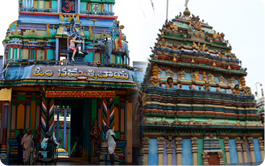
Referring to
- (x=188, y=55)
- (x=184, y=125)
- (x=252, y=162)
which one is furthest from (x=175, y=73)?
(x=252, y=162)

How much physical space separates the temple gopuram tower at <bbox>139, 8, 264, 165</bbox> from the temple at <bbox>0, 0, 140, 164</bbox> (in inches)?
75.0

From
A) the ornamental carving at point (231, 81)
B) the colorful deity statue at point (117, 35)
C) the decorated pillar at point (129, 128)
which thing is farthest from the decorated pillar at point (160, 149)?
the colorful deity statue at point (117, 35)

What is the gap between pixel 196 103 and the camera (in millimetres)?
11242

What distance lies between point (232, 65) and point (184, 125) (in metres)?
3.58

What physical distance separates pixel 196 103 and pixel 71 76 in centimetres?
439

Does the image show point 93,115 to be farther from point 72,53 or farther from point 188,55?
point 188,55

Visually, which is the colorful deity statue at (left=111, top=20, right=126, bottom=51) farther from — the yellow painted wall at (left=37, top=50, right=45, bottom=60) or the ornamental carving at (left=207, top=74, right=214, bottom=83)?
the ornamental carving at (left=207, top=74, right=214, bottom=83)

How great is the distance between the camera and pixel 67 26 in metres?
14.5

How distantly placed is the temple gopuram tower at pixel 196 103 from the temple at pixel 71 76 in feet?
6.25

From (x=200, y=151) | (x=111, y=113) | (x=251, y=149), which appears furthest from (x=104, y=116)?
(x=251, y=149)

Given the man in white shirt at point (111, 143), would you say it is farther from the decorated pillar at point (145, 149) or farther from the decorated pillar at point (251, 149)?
the decorated pillar at point (251, 149)

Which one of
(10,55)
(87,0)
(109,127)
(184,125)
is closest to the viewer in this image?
(184,125)

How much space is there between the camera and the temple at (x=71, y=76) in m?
12.2

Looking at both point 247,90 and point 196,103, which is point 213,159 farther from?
point 247,90
